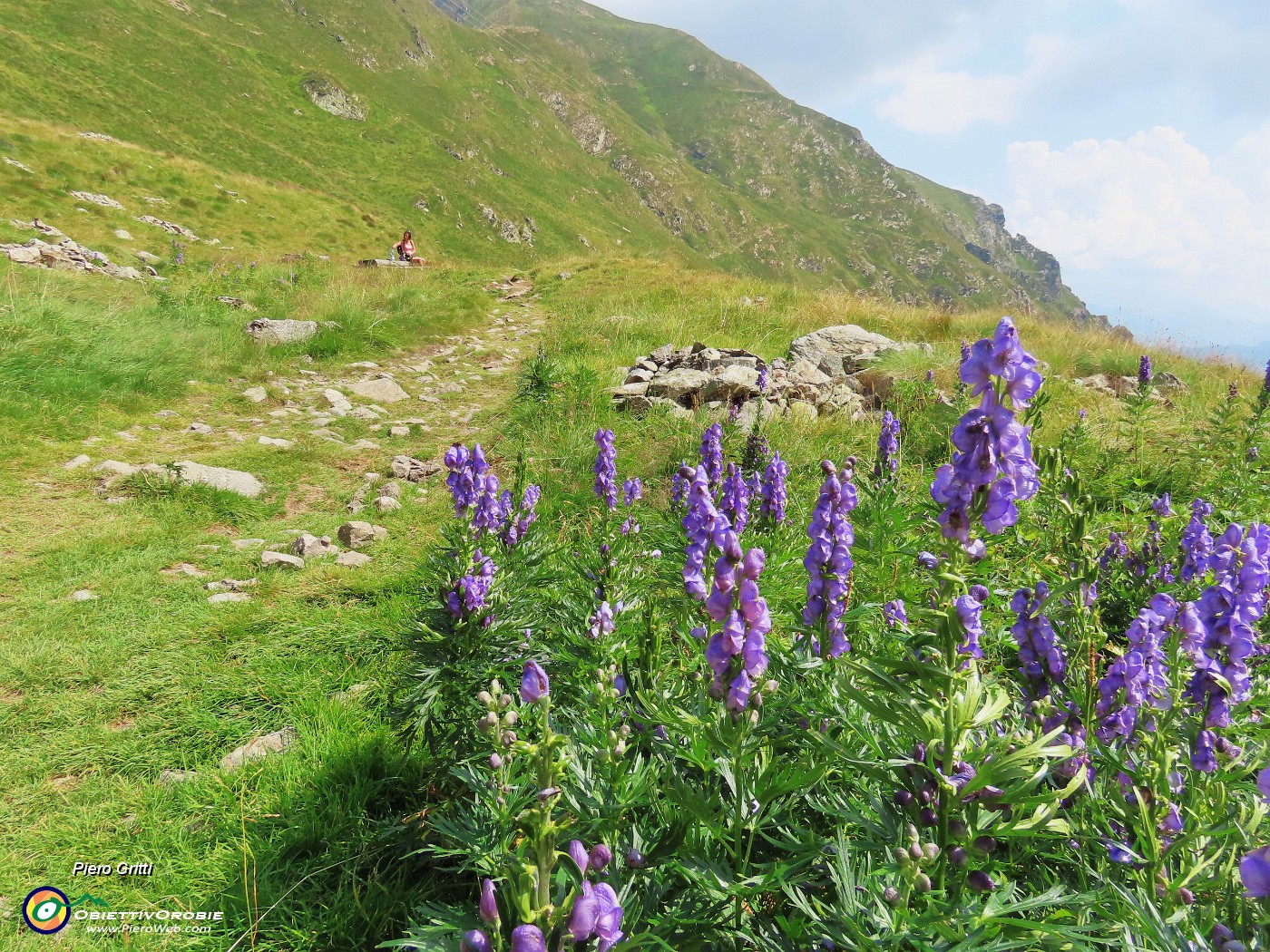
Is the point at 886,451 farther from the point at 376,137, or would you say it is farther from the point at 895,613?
the point at 376,137

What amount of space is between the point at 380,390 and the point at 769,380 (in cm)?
629

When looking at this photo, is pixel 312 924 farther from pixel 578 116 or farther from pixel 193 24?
pixel 578 116

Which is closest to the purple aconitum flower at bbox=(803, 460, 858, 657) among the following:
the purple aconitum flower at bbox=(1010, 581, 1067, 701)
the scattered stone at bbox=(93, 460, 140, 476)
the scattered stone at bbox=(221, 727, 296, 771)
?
the purple aconitum flower at bbox=(1010, 581, 1067, 701)

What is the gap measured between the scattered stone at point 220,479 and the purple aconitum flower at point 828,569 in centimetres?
573

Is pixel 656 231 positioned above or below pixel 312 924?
above

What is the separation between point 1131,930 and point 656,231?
14796cm

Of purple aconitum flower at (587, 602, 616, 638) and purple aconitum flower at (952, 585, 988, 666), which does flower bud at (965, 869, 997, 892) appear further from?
purple aconitum flower at (587, 602, 616, 638)

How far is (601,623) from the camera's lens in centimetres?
277

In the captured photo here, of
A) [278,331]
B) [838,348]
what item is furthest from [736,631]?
[278,331]

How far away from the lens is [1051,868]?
6.00 feet

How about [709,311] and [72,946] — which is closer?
[72,946]

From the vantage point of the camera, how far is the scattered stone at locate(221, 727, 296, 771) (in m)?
2.82

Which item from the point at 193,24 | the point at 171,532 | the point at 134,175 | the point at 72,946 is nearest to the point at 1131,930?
the point at 72,946

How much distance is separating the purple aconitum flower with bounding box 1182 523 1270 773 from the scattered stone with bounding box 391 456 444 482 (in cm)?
640
